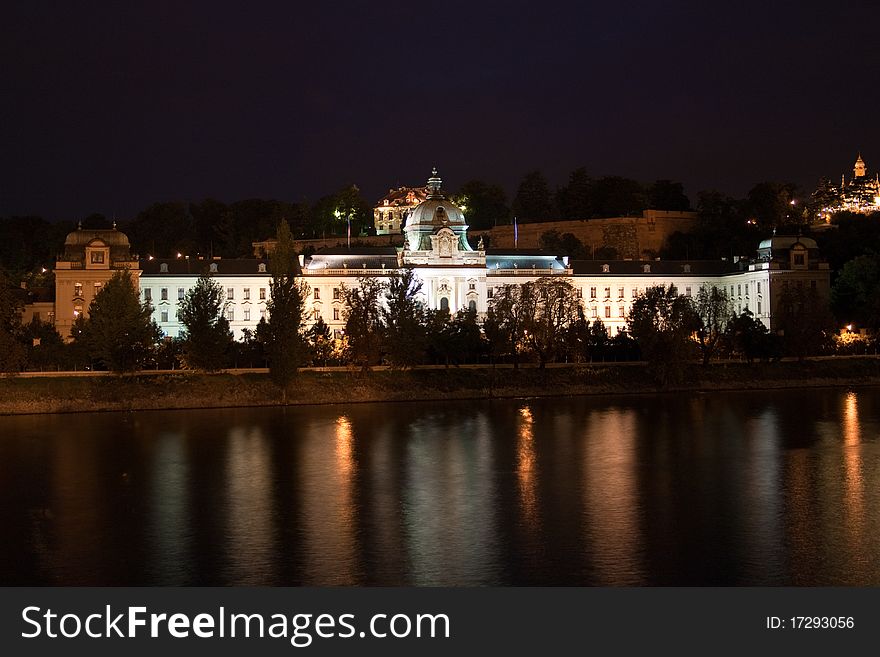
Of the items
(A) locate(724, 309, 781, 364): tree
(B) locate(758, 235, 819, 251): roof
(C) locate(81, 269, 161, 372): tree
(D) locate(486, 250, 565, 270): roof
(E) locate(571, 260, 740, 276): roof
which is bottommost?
(A) locate(724, 309, 781, 364): tree

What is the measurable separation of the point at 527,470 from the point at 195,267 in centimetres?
6505

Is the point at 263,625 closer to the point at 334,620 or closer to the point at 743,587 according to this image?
the point at 334,620

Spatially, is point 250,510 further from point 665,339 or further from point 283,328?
point 665,339

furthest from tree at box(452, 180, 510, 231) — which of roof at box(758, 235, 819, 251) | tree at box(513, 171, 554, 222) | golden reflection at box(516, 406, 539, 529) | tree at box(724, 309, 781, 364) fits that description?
golden reflection at box(516, 406, 539, 529)

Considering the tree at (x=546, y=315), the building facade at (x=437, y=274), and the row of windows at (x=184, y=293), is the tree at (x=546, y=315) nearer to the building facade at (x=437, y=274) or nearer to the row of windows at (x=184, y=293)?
the building facade at (x=437, y=274)

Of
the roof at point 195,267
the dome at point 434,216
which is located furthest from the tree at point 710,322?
the roof at point 195,267

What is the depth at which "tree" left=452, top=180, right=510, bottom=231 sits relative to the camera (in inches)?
6289

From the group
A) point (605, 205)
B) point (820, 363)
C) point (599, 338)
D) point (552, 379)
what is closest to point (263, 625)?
point (552, 379)

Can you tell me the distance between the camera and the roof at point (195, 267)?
105 meters

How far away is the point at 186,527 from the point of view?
119 feet

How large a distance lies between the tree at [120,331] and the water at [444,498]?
7351 millimetres

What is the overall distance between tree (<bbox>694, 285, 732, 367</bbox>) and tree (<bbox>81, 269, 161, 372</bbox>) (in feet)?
117

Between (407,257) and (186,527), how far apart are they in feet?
250

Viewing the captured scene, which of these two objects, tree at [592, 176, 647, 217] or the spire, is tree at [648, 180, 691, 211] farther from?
the spire
